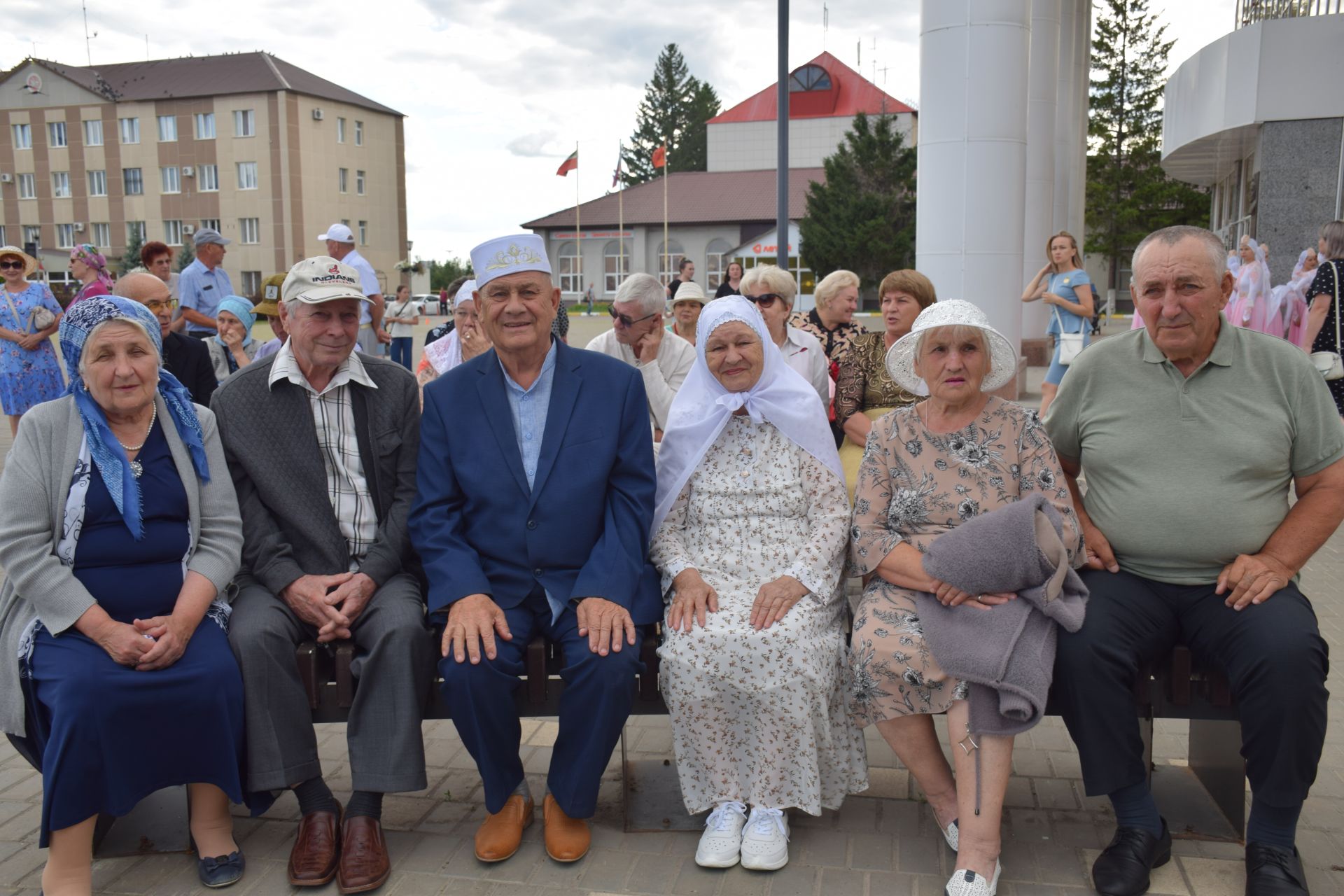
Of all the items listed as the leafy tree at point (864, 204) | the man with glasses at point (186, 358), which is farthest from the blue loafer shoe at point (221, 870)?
the leafy tree at point (864, 204)

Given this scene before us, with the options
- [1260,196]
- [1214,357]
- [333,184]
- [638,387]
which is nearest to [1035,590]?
[1214,357]

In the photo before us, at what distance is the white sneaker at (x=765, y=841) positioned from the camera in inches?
124

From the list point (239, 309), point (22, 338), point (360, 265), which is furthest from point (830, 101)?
point (239, 309)

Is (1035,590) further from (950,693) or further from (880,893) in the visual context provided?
(880,893)

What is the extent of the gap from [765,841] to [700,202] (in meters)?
58.1

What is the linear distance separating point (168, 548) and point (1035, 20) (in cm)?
1591

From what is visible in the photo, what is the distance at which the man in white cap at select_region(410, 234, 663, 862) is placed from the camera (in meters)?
3.24

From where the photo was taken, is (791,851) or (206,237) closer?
(791,851)

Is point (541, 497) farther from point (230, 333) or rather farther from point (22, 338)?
point (22, 338)

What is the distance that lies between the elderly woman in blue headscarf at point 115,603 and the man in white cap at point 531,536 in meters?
0.68

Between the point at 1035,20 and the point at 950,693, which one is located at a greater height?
the point at 1035,20

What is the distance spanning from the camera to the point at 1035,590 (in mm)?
3055

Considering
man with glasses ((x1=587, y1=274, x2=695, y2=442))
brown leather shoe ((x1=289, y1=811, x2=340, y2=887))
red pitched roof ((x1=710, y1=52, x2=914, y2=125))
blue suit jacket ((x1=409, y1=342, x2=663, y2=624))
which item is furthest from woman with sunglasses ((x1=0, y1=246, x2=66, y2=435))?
red pitched roof ((x1=710, y1=52, x2=914, y2=125))

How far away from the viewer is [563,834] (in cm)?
329
